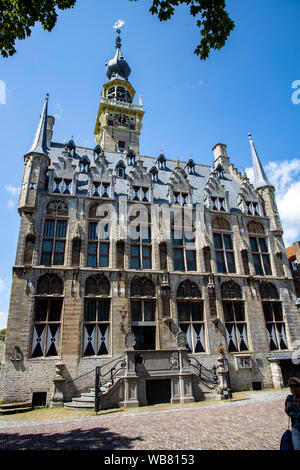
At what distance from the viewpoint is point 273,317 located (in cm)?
2177

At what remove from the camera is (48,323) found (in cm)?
1758

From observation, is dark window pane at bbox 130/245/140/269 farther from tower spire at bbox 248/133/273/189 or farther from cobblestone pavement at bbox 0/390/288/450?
tower spire at bbox 248/133/273/189

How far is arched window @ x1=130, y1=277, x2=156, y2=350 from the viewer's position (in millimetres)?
18766

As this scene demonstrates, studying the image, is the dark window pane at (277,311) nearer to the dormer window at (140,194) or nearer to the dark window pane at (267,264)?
the dark window pane at (267,264)

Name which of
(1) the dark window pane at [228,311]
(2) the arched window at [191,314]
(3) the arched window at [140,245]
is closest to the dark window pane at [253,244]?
(1) the dark window pane at [228,311]

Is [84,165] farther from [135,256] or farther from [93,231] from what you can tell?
[135,256]

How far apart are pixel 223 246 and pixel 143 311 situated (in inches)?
341

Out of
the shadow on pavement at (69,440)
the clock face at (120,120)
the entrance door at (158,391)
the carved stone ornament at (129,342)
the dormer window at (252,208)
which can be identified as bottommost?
the shadow on pavement at (69,440)

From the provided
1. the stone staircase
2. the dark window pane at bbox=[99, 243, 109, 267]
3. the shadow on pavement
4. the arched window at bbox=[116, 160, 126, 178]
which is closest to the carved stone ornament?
the shadow on pavement

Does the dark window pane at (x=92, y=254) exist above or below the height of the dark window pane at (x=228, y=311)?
above

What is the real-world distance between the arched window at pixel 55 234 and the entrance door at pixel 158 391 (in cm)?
953

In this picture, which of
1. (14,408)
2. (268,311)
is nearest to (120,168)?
(268,311)

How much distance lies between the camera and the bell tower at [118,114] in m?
35.8

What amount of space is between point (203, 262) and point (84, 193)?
1063 cm
